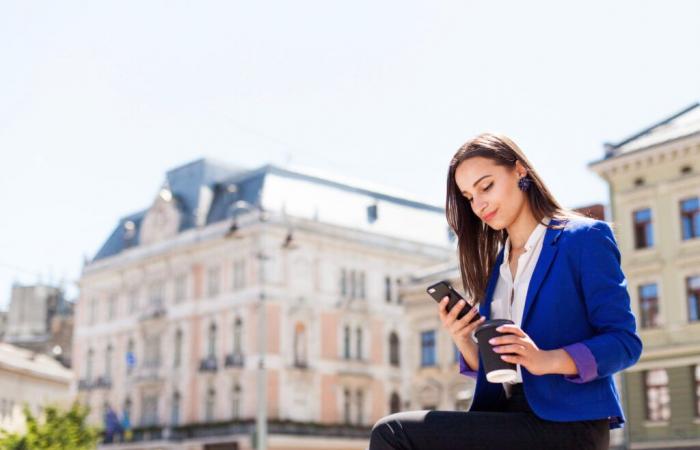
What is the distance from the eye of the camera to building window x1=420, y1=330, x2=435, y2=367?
39094 millimetres

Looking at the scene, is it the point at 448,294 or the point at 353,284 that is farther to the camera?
the point at 353,284

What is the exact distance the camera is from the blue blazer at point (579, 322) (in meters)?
2.38

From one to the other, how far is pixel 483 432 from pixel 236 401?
44633 millimetres

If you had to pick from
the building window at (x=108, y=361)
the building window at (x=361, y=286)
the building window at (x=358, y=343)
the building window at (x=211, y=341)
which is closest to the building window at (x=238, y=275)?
the building window at (x=211, y=341)

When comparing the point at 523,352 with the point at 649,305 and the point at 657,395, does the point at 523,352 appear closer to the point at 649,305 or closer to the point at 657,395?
the point at 657,395

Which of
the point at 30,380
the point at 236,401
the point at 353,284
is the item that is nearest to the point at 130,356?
the point at 30,380

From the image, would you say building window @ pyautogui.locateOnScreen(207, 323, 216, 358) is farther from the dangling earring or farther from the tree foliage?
the dangling earring

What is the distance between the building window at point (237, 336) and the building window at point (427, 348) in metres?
10.4

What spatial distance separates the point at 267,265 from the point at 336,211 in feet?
21.2

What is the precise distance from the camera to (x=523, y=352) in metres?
2.36

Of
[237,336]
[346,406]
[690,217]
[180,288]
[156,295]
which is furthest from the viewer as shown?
[156,295]

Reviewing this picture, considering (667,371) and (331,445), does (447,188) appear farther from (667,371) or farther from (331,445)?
(331,445)

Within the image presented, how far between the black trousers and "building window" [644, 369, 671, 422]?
26.0 meters

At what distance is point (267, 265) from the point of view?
4612cm
